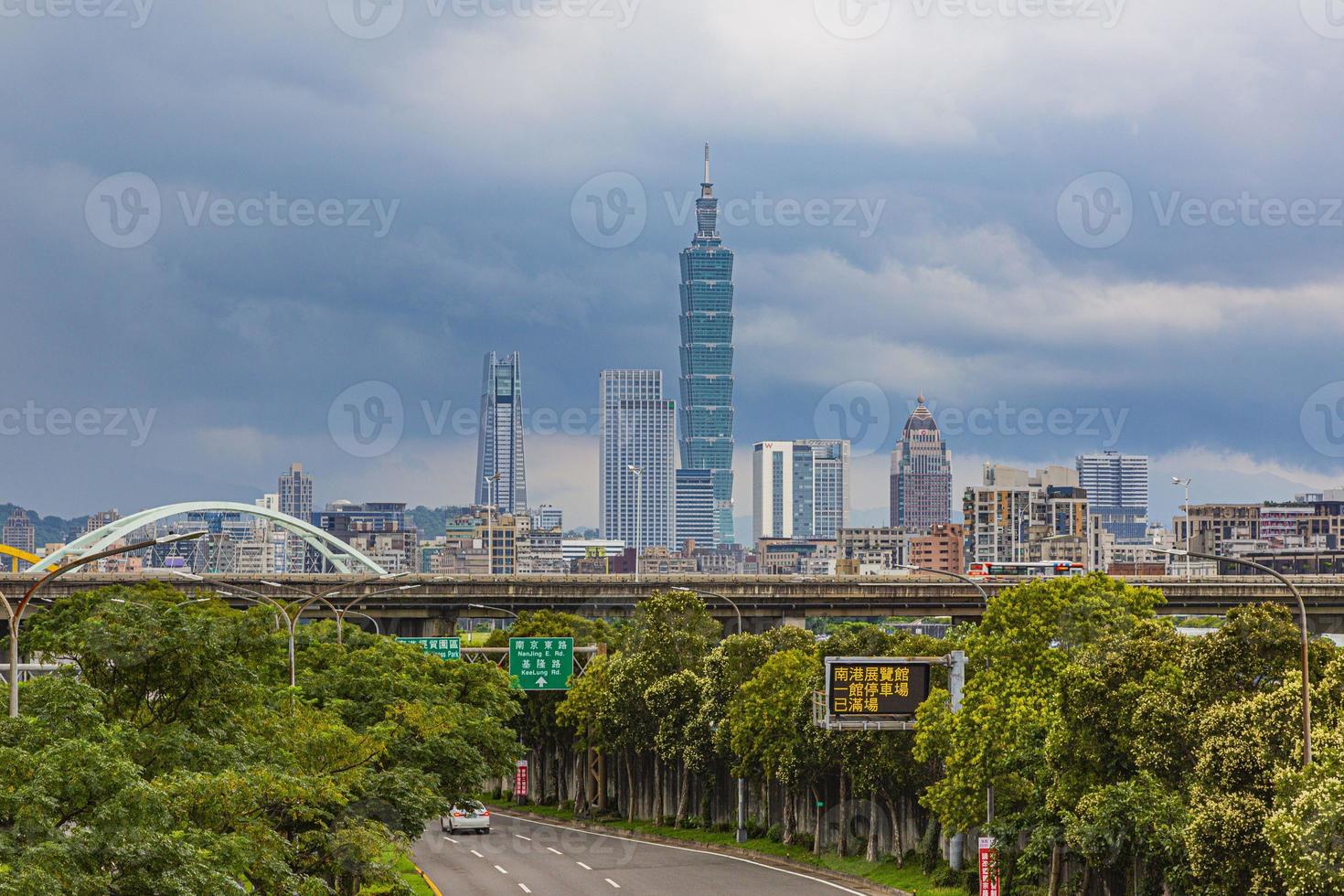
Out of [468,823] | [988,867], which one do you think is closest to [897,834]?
[988,867]

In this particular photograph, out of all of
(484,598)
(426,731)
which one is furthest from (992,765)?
(484,598)

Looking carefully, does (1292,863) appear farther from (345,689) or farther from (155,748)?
(345,689)

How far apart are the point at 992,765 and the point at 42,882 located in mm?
37856

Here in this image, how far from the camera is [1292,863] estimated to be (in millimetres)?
33125

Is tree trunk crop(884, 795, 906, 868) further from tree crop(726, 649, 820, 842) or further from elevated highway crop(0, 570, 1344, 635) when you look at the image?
elevated highway crop(0, 570, 1344, 635)

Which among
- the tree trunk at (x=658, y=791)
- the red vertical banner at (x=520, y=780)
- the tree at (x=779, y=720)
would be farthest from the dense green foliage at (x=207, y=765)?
the red vertical banner at (x=520, y=780)

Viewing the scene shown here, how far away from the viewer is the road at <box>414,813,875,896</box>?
60938mm

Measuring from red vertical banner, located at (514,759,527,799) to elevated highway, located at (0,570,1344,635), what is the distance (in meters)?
14.2

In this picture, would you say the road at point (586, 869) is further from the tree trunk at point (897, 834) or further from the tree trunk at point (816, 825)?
the tree trunk at point (897, 834)

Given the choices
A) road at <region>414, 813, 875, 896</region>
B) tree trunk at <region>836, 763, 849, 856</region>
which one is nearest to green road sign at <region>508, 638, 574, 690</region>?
road at <region>414, 813, 875, 896</region>

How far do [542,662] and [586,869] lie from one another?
18894mm

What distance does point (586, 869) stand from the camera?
68125 mm

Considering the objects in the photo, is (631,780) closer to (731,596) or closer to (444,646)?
(444,646)

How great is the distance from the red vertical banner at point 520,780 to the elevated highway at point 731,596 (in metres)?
14.2
